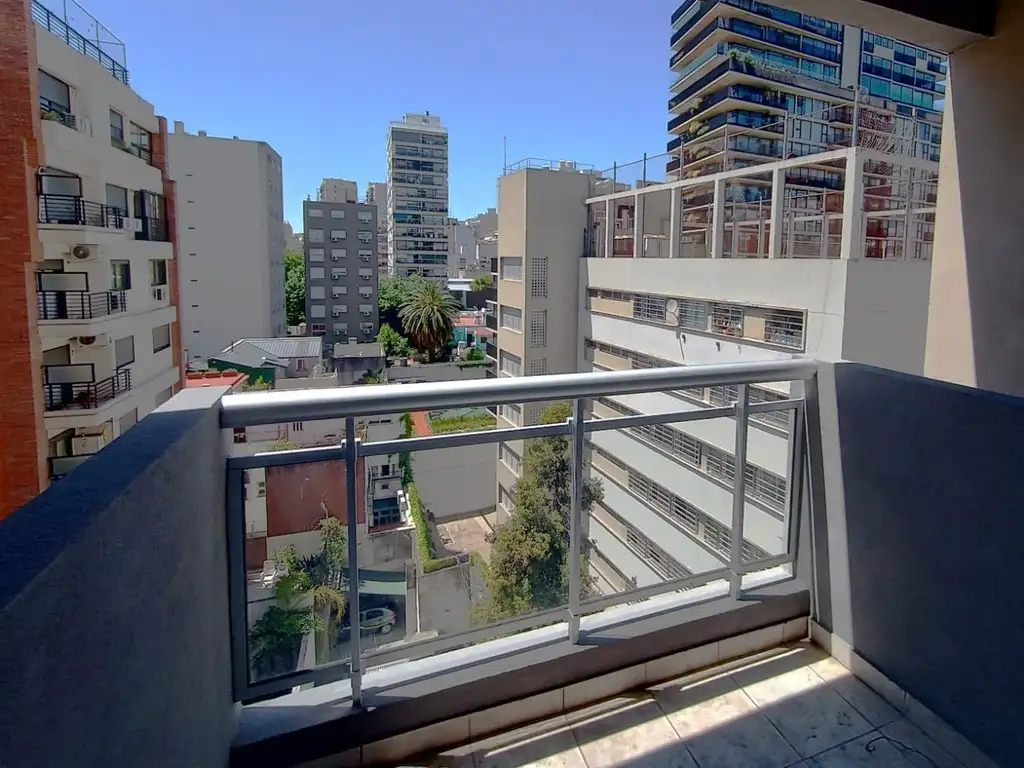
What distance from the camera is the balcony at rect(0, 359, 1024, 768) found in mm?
1202

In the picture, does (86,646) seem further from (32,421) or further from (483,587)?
(32,421)

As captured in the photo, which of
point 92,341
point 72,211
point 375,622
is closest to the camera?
point 375,622

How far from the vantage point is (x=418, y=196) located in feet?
235

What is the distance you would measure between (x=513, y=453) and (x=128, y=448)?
1.07 meters

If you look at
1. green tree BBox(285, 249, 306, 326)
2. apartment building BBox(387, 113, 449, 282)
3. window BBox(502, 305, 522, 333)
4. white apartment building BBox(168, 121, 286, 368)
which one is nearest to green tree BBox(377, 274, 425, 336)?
green tree BBox(285, 249, 306, 326)

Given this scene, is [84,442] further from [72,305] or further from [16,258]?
[16,258]

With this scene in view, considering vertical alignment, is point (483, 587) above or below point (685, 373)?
below

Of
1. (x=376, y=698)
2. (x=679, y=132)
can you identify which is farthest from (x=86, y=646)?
(x=679, y=132)

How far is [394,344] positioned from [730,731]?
3979 centimetres

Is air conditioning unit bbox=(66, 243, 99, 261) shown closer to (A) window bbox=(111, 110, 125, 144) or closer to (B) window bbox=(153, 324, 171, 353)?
(A) window bbox=(111, 110, 125, 144)

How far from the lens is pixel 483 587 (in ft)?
6.23

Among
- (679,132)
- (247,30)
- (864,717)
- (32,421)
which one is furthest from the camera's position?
(679,132)

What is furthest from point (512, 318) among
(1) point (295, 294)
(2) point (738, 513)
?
(1) point (295, 294)

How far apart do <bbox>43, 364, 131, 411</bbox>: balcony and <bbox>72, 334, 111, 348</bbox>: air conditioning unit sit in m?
0.38
